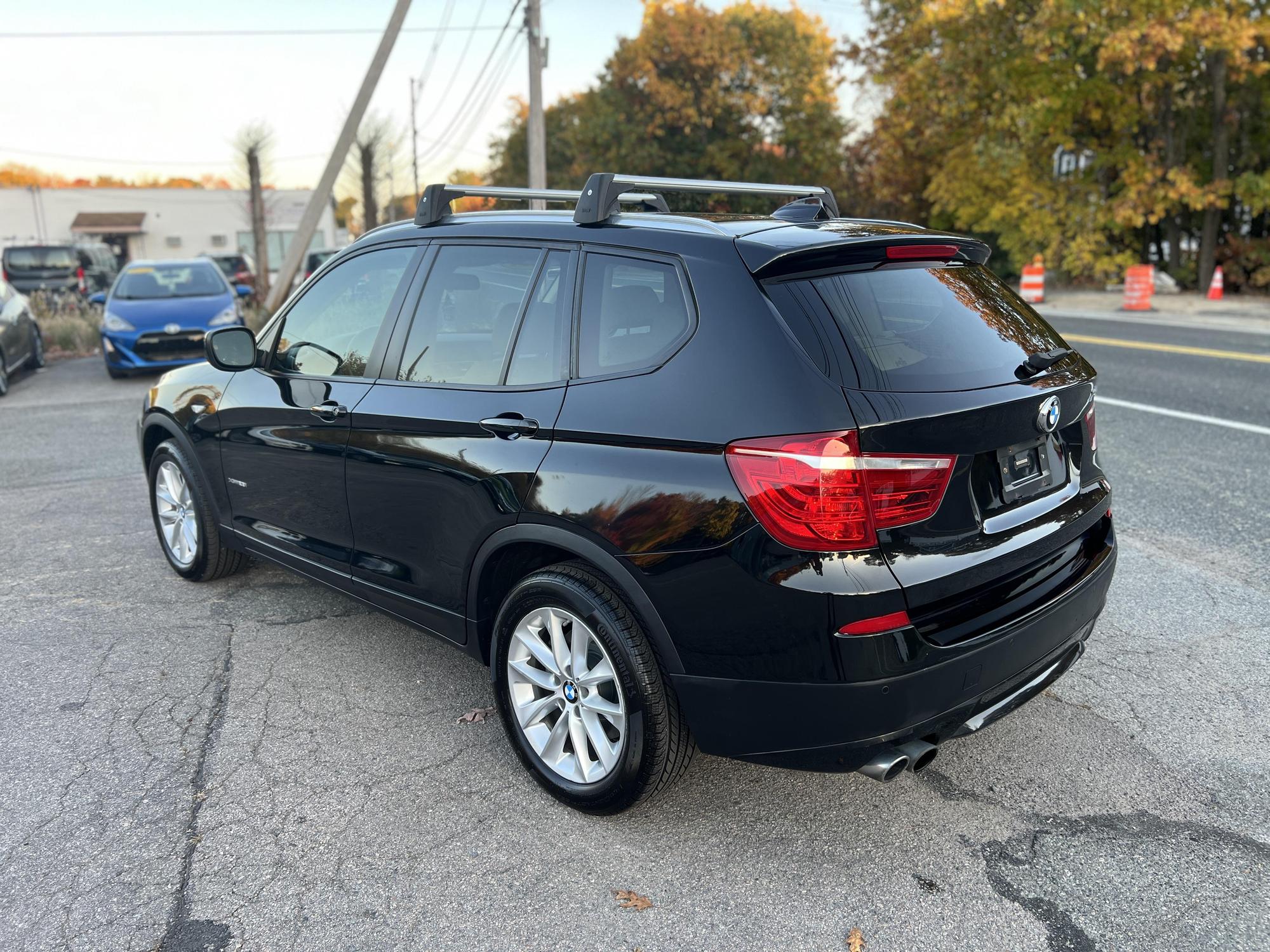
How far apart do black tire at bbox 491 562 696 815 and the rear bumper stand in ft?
0.33

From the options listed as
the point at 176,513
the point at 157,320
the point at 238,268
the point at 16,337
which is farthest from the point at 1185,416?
the point at 238,268

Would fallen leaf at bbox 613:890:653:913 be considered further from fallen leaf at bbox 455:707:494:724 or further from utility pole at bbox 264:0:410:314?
utility pole at bbox 264:0:410:314

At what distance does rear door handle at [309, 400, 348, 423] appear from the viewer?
12.0 feet

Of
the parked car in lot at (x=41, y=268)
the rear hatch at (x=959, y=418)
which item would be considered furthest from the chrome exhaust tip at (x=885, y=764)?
the parked car in lot at (x=41, y=268)

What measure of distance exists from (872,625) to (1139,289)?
20295 mm

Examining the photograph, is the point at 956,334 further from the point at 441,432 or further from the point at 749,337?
the point at 441,432

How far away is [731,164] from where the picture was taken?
3606cm

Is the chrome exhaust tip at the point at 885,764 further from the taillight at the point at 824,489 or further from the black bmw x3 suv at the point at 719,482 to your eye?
the taillight at the point at 824,489

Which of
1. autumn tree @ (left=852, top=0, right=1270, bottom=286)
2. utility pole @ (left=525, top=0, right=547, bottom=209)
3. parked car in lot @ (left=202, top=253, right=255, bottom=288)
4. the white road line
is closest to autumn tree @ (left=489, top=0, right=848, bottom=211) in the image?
autumn tree @ (left=852, top=0, right=1270, bottom=286)

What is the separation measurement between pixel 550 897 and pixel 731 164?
3594 centimetres

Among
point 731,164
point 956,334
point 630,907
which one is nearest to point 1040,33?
point 731,164

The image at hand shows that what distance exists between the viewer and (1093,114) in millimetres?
21781

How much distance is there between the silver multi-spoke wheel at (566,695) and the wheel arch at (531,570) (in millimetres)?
170

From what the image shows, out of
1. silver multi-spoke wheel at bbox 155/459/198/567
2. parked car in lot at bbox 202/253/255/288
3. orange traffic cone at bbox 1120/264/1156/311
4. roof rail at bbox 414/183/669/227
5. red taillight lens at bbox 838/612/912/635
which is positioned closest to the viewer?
red taillight lens at bbox 838/612/912/635
